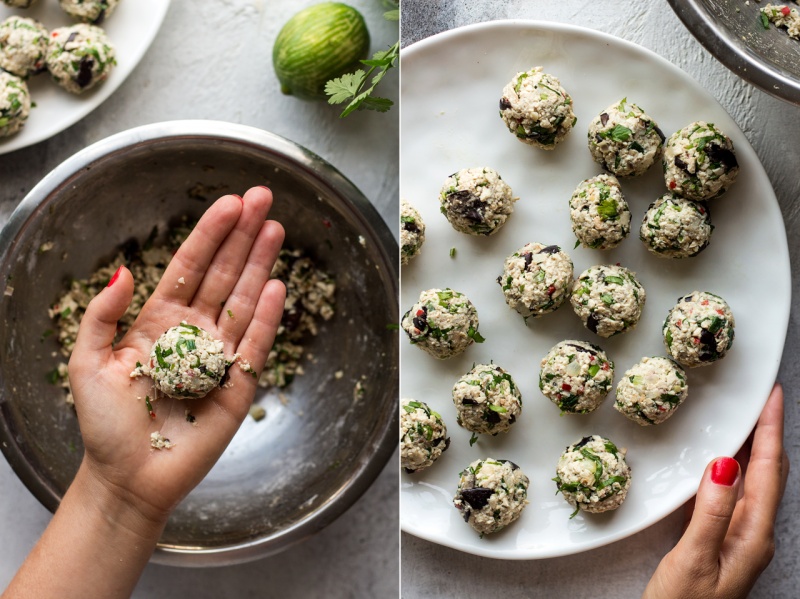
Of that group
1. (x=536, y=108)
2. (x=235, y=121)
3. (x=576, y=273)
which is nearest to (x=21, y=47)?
(x=235, y=121)

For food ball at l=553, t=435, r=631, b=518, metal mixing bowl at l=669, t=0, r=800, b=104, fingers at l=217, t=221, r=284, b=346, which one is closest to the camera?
metal mixing bowl at l=669, t=0, r=800, b=104

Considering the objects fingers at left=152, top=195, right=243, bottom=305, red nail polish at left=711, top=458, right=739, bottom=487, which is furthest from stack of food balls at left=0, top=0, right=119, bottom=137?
red nail polish at left=711, top=458, right=739, bottom=487

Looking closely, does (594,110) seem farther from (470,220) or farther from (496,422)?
(496,422)

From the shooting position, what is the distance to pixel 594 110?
3.51 ft

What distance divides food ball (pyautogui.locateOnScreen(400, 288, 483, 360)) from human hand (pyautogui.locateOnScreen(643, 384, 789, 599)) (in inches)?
14.2

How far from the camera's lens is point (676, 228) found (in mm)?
1031

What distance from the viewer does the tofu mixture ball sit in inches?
41.0

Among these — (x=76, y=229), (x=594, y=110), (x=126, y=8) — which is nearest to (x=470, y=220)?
(x=594, y=110)

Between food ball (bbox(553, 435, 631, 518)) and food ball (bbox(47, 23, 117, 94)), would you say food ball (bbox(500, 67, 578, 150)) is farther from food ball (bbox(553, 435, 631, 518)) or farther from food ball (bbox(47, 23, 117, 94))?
food ball (bbox(47, 23, 117, 94))

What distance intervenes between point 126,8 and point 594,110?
86cm

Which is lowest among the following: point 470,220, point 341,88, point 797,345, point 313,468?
point 313,468

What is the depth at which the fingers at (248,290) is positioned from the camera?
1.14 m

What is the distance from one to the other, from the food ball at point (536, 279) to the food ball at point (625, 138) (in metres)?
0.14

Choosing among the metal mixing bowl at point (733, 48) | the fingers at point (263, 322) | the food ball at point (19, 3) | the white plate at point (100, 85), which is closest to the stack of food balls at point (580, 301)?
the metal mixing bowl at point (733, 48)
